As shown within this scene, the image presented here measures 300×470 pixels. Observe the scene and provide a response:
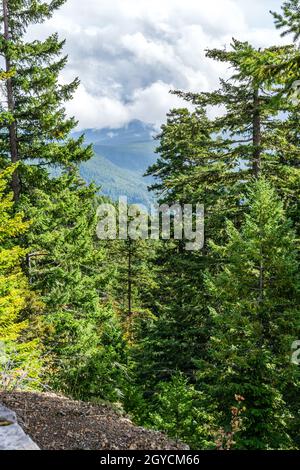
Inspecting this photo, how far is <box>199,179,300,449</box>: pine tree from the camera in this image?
11.1 metres

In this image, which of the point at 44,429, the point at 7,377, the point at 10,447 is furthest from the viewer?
the point at 7,377

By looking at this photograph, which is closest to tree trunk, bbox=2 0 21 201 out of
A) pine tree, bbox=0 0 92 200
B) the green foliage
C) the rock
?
pine tree, bbox=0 0 92 200

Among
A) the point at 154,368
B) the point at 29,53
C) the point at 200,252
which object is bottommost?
the point at 154,368

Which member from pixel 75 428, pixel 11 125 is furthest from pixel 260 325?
pixel 11 125

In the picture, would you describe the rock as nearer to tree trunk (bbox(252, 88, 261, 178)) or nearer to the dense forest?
the dense forest

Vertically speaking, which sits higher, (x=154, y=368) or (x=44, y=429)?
(x=44, y=429)

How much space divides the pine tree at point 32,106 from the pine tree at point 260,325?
29.6 feet

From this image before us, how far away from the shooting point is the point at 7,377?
872cm

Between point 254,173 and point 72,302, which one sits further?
point 72,302

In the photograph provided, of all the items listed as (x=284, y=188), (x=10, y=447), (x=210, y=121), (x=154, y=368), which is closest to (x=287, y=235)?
(x=284, y=188)

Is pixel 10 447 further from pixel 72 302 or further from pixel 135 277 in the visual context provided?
pixel 135 277

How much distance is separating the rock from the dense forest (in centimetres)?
247

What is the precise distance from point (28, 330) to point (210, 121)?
1041cm

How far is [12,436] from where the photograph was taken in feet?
17.5
